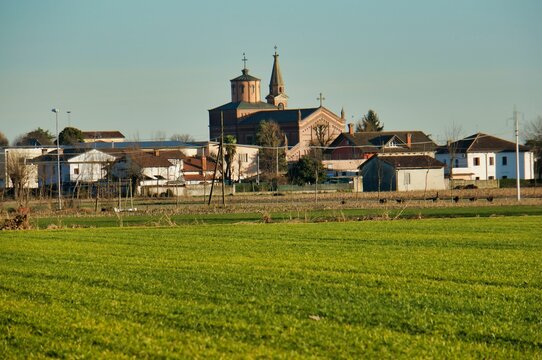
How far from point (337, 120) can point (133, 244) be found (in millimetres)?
113068

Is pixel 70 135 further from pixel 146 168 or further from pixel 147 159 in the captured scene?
pixel 146 168

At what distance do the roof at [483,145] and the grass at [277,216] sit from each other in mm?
57177

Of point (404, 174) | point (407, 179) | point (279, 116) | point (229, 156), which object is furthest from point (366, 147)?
point (279, 116)

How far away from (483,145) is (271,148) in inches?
1004

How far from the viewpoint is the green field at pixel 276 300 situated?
11.4 metres

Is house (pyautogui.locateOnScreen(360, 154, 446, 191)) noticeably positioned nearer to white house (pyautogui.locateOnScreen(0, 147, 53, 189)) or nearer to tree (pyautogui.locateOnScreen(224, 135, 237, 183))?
tree (pyautogui.locateOnScreen(224, 135, 237, 183))

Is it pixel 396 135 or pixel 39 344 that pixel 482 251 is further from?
pixel 396 135

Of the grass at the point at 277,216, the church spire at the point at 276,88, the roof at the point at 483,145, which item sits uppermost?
the church spire at the point at 276,88

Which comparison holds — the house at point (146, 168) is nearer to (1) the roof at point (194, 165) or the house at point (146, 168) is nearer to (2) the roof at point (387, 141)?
(1) the roof at point (194, 165)

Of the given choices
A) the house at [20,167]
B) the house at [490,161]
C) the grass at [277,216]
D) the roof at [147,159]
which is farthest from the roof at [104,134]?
the grass at [277,216]

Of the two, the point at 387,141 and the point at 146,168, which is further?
the point at 387,141

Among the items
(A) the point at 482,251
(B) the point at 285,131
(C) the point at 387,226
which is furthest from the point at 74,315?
(B) the point at 285,131

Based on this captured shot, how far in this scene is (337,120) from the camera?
139875 millimetres

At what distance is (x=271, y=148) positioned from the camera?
11525cm
